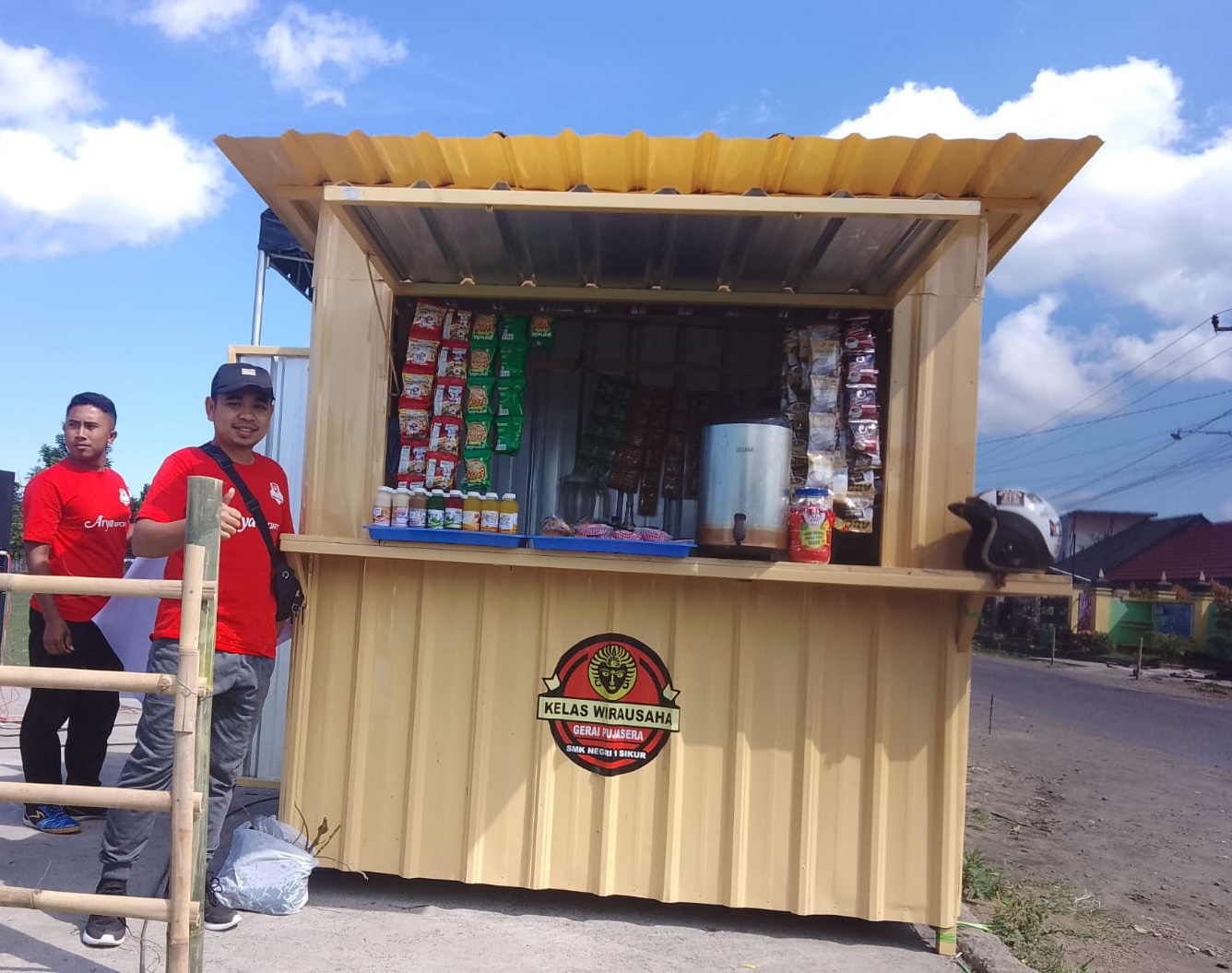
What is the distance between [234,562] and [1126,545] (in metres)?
51.4

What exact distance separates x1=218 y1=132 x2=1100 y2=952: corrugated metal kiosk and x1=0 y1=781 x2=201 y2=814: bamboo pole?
1080 millimetres

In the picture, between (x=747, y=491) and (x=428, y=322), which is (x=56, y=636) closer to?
(x=428, y=322)

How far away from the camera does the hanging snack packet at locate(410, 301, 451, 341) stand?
13.6ft

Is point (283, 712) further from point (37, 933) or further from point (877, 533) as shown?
point (877, 533)

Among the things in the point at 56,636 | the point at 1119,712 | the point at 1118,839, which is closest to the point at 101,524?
the point at 56,636

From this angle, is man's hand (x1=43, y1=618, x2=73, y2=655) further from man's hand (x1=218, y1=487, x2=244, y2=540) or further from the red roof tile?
the red roof tile

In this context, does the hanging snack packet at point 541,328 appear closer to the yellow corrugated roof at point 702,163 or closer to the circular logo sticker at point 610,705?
the yellow corrugated roof at point 702,163

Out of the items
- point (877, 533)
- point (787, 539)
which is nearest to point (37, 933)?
point (787, 539)

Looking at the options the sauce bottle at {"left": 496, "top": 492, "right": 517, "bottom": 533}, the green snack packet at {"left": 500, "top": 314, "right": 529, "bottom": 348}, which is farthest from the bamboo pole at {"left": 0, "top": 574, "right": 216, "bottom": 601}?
the green snack packet at {"left": 500, "top": 314, "right": 529, "bottom": 348}

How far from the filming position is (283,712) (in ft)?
18.0

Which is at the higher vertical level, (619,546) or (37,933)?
(619,546)

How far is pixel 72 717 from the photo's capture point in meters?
4.45

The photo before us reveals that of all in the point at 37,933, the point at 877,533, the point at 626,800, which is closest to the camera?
the point at 37,933

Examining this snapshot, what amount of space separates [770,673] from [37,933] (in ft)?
9.84
